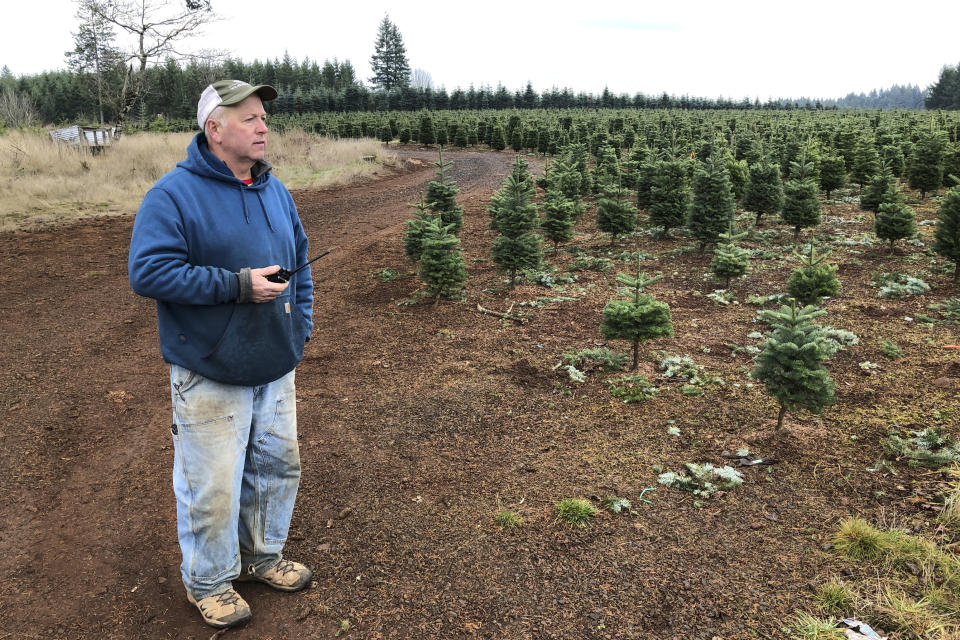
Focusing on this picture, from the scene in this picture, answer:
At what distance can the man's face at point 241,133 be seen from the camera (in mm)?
2895

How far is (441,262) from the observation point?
8703 mm

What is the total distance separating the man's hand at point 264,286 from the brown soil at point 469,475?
5.89 ft

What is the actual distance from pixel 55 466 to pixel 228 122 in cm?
362

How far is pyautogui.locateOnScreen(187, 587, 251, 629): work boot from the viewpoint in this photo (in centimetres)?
307

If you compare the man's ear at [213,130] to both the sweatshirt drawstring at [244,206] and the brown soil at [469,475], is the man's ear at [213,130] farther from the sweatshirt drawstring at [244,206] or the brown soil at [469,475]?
the brown soil at [469,475]

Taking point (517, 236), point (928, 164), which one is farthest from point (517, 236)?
point (928, 164)

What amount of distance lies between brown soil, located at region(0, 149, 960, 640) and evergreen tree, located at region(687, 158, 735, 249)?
9.44ft

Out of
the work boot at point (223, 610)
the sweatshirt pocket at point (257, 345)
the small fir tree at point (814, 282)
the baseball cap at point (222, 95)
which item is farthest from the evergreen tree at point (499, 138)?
the work boot at point (223, 610)

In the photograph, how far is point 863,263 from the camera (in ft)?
34.8

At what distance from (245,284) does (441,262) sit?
5939mm

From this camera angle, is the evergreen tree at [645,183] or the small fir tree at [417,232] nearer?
the small fir tree at [417,232]

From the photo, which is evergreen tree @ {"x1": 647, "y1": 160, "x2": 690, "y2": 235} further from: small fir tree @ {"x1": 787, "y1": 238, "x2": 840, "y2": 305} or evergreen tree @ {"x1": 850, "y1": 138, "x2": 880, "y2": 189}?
evergreen tree @ {"x1": 850, "y1": 138, "x2": 880, "y2": 189}

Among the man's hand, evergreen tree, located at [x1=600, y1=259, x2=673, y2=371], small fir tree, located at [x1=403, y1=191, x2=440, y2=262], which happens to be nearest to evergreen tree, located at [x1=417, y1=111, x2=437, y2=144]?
small fir tree, located at [x1=403, y1=191, x2=440, y2=262]

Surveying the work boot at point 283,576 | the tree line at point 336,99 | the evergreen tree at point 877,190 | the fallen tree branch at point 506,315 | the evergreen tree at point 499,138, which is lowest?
the work boot at point 283,576
